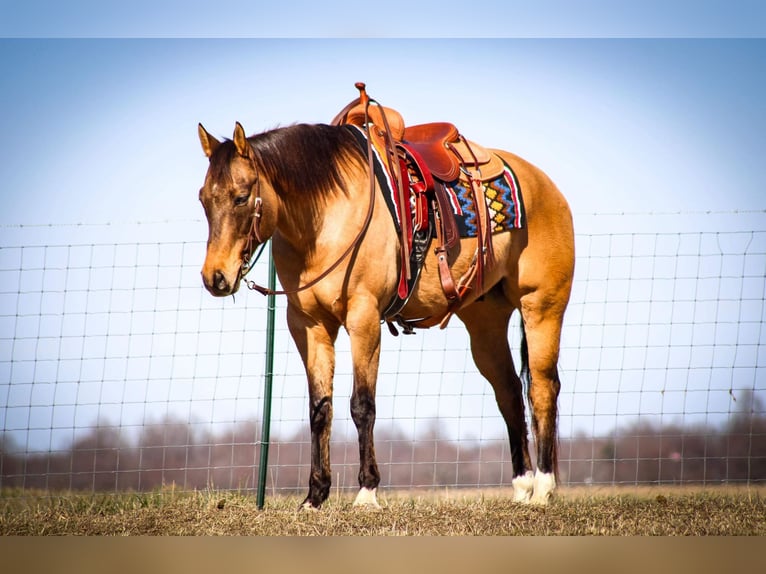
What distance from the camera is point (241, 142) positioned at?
189 inches

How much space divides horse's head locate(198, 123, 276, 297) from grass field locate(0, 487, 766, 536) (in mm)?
1114

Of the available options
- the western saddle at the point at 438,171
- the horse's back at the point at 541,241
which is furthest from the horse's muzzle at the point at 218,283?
the horse's back at the point at 541,241

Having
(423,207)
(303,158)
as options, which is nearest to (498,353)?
(423,207)

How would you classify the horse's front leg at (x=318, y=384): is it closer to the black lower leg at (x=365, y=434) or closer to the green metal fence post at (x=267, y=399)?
the black lower leg at (x=365, y=434)

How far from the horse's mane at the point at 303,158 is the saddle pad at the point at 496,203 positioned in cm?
62

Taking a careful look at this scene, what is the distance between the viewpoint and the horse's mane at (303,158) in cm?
502

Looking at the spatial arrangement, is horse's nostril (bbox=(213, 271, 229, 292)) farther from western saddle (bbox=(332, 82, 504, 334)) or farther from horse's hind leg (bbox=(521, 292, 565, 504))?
horse's hind leg (bbox=(521, 292, 565, 504))

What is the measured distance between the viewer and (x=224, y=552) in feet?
14.0

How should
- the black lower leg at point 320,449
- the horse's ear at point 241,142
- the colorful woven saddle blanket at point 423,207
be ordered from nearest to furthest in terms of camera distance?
the horse's ear at point 241,142
the black lower leg at point 320,449
the colorful woven saddle blanket at point 423,207

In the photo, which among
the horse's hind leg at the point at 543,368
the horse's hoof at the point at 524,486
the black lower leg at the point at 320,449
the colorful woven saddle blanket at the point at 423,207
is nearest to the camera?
the black lower leg at the point at 320,449

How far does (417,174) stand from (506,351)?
133 centimetres

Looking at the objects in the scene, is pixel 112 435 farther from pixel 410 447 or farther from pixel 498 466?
pixel 498 466

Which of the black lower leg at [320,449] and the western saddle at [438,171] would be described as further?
the western saddle at [438,171]

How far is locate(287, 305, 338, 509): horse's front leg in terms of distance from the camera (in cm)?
500
